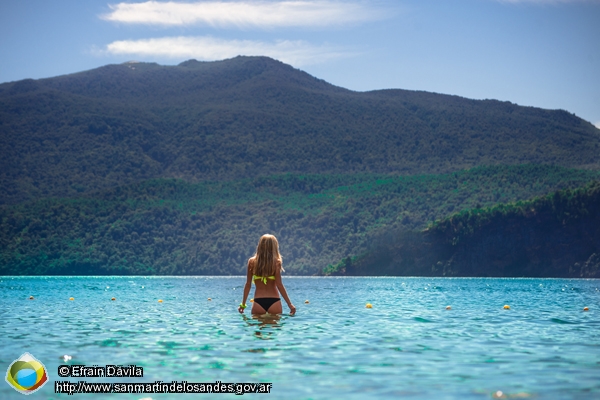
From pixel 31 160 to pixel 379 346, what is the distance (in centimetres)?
18017

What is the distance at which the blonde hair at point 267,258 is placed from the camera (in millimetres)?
19891

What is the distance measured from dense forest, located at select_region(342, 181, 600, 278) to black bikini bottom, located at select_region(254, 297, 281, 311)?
9870 centimetres

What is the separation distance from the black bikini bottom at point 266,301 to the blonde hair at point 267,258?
4.12 ft

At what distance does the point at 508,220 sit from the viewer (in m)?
123

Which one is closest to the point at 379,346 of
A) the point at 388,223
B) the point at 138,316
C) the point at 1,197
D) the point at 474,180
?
the point at 138,316

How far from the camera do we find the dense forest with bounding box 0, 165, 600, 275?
143625 mm

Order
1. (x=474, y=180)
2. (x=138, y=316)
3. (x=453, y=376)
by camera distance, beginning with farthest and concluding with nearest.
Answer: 1. (x=474, y=180)
2. (x=138, y=316)
3. (x=453, y=376)

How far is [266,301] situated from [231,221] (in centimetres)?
13734

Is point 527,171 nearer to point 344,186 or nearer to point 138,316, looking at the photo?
point 344,186
